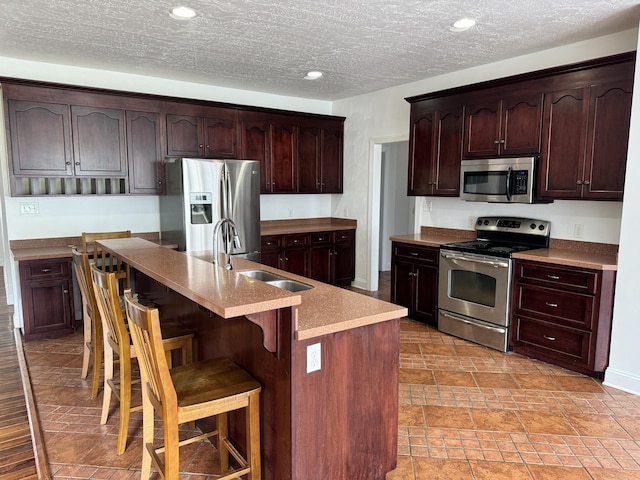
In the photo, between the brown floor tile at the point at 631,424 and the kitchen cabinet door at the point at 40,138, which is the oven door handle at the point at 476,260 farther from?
the kitchen cabinet door at the point at 40,138

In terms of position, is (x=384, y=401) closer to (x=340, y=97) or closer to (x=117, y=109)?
(x=117, y=109)

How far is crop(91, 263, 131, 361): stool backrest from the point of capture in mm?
2324

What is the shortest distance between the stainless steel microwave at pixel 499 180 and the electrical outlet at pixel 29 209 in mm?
4386

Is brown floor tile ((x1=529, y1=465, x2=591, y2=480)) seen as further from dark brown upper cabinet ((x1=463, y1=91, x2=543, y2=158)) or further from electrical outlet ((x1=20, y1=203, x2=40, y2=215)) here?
electrical outlet ((x1=20, y1=203, x2=40, y2=215))

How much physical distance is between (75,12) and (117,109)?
1531 mm

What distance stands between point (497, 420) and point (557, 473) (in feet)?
1.80

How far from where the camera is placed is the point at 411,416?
9.57 feet

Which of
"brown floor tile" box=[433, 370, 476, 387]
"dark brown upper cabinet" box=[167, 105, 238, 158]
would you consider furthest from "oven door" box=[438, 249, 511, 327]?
"dark brown upper cabinet" box=[167, 105, 238, 158]

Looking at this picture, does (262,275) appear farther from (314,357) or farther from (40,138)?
(40,138)

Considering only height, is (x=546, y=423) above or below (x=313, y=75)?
below

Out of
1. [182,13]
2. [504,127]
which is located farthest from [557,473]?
[182,13]

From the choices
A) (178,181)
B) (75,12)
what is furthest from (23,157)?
(75,12)

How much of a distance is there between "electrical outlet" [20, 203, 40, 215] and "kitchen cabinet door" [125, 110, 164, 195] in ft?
3.10

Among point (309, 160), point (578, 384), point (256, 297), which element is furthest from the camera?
point (309, 160)
